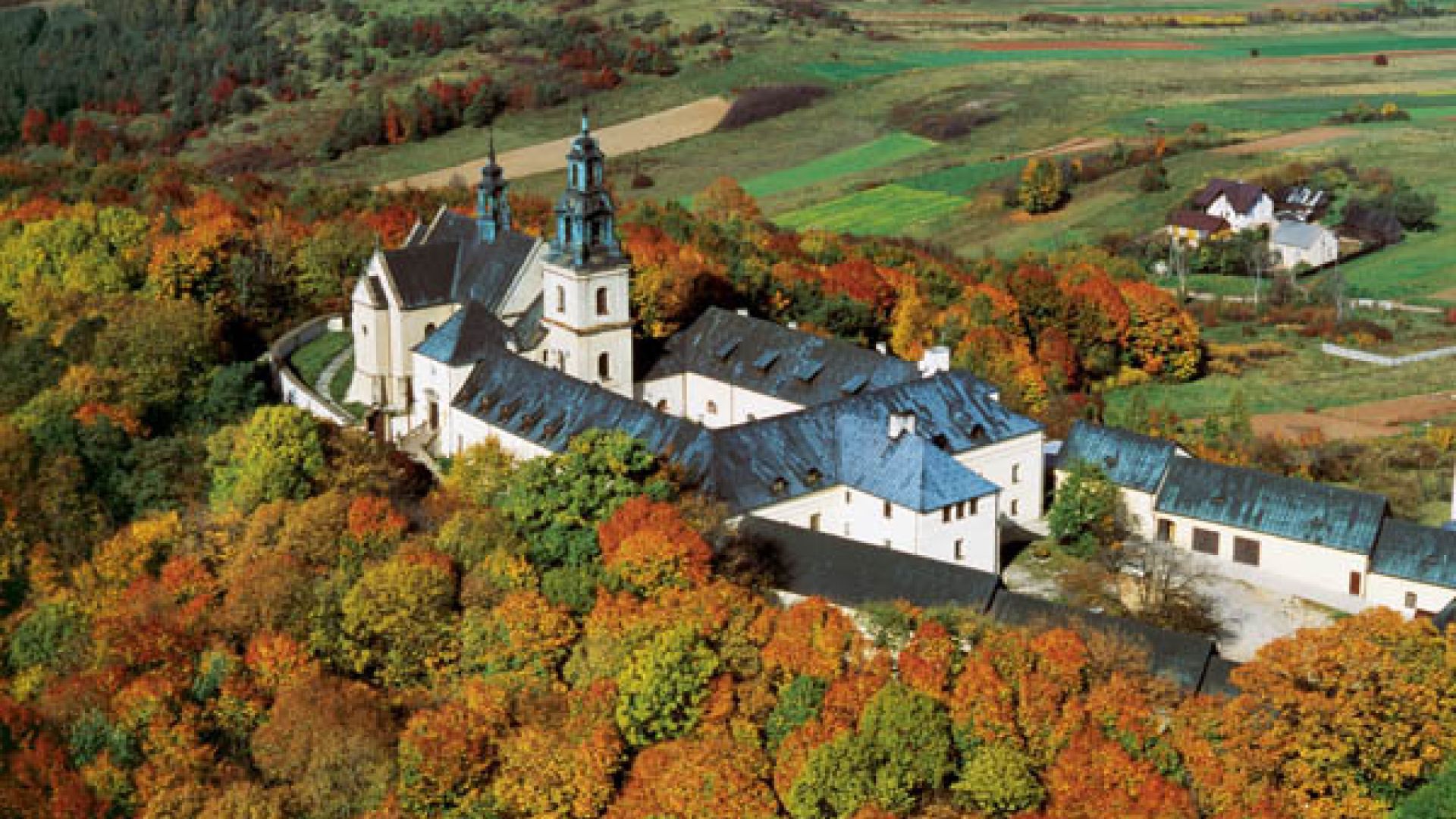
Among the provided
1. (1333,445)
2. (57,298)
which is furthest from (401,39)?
(1333,445)

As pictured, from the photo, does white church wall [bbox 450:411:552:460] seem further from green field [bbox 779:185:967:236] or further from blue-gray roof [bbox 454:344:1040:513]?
green field [bbox 779:185:967:236]

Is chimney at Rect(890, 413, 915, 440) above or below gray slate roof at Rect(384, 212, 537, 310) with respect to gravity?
below

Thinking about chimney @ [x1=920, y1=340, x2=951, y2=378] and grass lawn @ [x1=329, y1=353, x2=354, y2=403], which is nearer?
chimney @ [x1=920, y1=340, x2=951, y2=378]

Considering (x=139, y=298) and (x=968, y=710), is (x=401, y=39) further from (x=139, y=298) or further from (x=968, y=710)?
(x=968, y=710)

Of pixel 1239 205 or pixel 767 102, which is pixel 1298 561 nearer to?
pixel 1239 205

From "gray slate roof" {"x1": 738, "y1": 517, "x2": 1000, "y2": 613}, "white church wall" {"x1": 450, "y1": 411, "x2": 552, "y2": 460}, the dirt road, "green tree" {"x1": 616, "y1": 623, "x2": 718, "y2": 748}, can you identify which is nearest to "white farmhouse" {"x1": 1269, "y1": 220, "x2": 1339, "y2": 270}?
the dirt road

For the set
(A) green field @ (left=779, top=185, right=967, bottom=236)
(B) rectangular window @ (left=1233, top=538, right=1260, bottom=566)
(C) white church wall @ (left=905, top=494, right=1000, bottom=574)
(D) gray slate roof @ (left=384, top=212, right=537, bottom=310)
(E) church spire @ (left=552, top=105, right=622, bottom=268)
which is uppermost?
(E) church spire @ (left=552, top=105, right=622, bottom=268)

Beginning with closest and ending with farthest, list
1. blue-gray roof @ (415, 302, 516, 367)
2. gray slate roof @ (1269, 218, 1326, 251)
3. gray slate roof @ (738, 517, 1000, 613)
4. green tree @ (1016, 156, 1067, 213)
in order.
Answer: gray slate roof @ (738, 517, 1000, 613), blue-gray roof @ (415, 302, 516, 367), gray slate roof @ (1269, 218, 1326, 251), green tree @ (1016, 156, 1067, 213)
